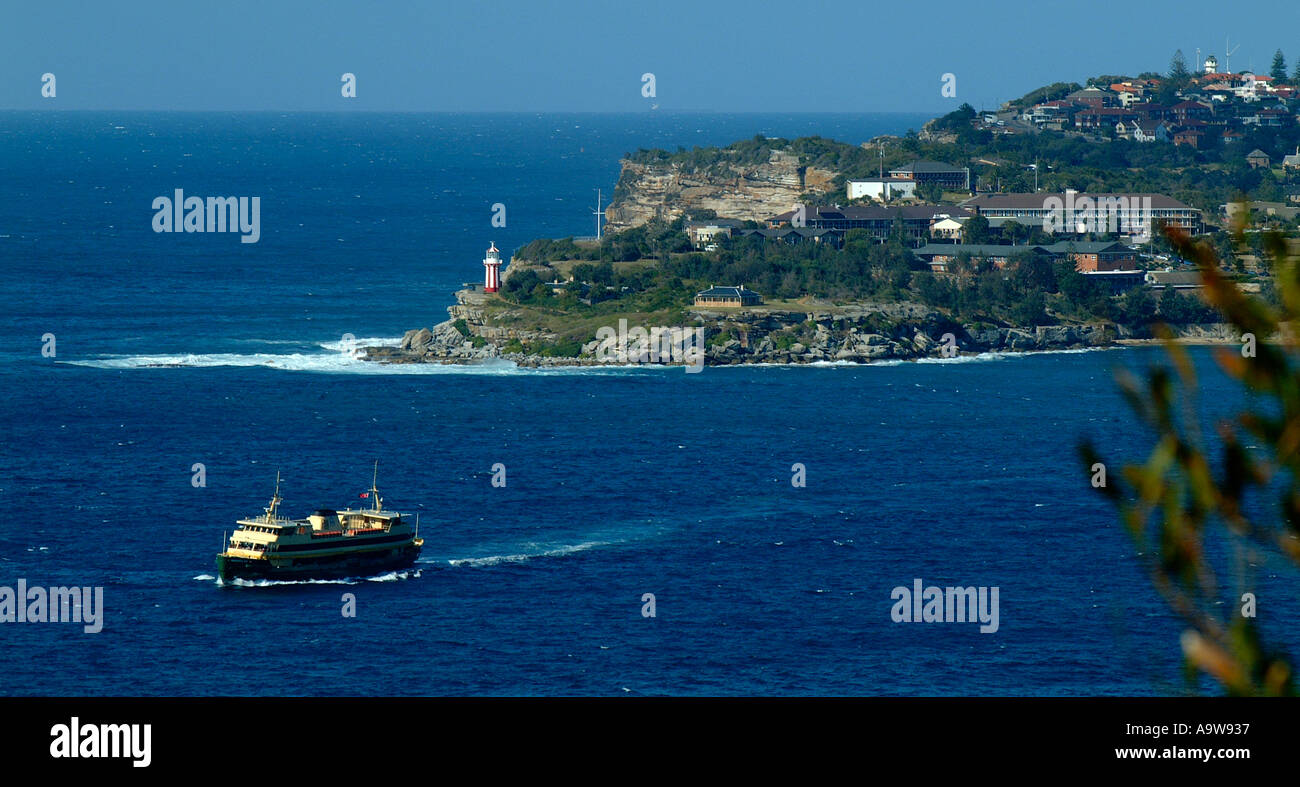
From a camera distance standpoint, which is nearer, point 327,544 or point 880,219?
point 327,544

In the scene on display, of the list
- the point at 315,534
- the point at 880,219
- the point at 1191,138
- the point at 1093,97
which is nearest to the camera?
the point at 315,534

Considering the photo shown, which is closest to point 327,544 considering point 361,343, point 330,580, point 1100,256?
point 330,580

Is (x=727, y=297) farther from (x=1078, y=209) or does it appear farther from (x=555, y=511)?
(x=555, y=511)

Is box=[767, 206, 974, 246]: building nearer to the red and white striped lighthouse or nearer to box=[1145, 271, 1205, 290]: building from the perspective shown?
box=[1145, 271, 1205, 290]: building

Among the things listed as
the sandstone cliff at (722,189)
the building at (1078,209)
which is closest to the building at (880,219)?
the building at (1078,209)

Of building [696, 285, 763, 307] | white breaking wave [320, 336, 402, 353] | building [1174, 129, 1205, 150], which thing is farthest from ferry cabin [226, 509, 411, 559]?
building [1174, 129, 1205, 150]

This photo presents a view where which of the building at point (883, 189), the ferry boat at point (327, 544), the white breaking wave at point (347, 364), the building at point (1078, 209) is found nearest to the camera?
the ferry boat at point (327, 544)

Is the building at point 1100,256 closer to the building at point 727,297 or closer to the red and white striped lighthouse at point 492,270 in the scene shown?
the building at point 727,297
